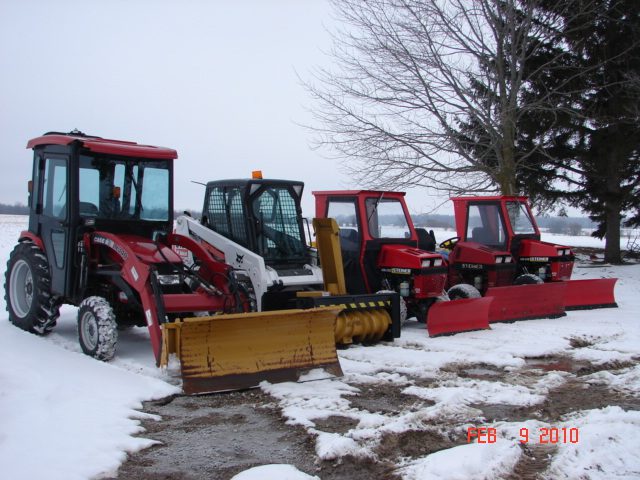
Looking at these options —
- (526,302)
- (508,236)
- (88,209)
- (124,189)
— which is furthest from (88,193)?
(508,236)

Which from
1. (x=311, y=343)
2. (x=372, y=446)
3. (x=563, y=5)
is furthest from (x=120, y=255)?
(x=563, y=5)

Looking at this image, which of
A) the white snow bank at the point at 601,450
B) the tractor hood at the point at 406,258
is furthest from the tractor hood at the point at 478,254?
the white snow bank at the point at 601,450

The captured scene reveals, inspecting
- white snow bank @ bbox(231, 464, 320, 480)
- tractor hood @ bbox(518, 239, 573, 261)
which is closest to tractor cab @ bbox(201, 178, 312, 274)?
white snow bank @ bbox(231, 464, 320, 480)

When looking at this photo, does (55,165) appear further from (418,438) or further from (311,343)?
(418,438)

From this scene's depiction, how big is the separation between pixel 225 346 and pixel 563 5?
1656 cm

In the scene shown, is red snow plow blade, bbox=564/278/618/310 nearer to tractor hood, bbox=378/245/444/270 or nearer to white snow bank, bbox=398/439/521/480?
tractor hood, bbox=378/245/444/270

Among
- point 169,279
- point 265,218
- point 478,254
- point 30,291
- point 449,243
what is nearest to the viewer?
point 169,279

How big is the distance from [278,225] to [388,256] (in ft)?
6.85

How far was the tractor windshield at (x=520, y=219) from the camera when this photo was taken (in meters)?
12.8

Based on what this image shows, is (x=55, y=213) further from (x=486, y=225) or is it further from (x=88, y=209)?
(x=486, y=225)

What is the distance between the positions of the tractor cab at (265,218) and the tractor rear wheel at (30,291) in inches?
97.2

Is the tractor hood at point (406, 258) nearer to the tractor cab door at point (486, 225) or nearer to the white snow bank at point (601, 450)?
the tractor cab door at point (486, 225)

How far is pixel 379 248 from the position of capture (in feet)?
35.2

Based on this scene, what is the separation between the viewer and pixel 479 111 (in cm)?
1864
